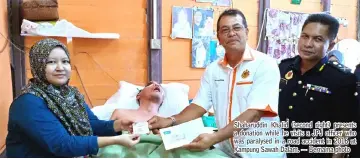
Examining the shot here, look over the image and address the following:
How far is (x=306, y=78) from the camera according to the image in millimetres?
1502

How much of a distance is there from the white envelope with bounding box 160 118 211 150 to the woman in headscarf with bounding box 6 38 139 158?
0.14 m

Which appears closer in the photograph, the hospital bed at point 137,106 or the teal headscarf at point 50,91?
the teal headscarf at point 50,91

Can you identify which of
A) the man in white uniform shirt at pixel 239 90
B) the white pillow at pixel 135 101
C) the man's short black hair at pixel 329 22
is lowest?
the white pillow at pixel 135 101

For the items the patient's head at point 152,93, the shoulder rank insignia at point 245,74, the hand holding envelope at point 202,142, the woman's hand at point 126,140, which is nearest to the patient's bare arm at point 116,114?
the patient's head at point 152,93

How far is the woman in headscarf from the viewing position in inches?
48.1

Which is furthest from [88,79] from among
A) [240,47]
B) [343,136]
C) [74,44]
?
[343,136]

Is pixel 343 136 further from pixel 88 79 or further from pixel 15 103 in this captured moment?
pixel 88 79

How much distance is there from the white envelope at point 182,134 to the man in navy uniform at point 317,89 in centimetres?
45

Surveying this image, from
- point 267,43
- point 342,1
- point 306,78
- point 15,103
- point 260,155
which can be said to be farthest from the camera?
point 342,1

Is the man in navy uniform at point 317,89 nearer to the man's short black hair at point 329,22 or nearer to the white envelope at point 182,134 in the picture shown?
the man's short black hair at point 329,22

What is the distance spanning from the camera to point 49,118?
1.24 metres

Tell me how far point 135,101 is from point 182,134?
1205 millimetres

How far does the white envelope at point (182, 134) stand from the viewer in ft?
4.55

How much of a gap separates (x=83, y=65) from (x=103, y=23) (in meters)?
0.39
